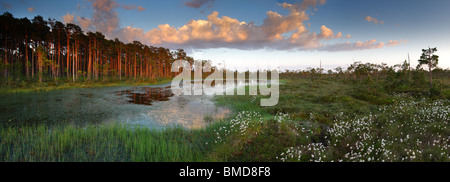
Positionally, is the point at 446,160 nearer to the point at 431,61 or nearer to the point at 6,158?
the point at 6,158

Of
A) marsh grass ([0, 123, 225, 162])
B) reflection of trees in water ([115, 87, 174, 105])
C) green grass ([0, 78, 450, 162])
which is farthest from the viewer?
reflection of trees in water ([115, 87, 174, 105])

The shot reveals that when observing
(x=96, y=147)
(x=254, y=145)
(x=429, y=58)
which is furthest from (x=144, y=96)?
(x=429, y=58)

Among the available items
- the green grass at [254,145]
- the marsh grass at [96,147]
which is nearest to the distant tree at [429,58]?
the green grass at [254,145]

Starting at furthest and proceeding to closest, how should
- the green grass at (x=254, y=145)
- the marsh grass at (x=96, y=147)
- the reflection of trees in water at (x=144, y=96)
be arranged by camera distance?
1. the reflection of trees in water at (x=144, y=96)
2. the marsh grass at (x=96, y=147)
3. the green grass at (x=254, y=145)

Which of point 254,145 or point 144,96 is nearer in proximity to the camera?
point 254,145

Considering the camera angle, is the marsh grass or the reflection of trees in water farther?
the reflection of trees in water

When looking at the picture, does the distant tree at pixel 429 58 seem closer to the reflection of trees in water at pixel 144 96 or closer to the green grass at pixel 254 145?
the green grass at pixel 254 145

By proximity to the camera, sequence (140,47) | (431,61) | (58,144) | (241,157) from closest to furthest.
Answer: (241,157)
(58,144)
(431,61)
(140,47)

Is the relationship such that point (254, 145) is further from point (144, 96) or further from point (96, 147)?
point (144, 96)

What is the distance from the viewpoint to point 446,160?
437cm

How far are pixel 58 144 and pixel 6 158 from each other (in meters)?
1.26

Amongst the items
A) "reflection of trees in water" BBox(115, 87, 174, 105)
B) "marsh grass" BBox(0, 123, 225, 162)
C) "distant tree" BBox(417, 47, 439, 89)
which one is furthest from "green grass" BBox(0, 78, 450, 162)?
"distant tree" BBox(417, 47, 439, 89)

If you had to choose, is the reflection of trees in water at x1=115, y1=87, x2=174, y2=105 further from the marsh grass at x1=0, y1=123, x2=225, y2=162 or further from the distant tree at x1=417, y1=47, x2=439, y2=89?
the distant tree at x1=417, y1=47, x2=439, y2=89
